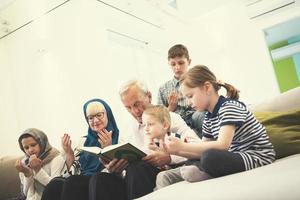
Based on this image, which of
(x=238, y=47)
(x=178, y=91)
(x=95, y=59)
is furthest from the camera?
(x=238, y=47)

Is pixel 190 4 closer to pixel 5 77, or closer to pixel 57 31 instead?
pixel 57 31

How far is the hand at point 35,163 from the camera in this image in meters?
1.97

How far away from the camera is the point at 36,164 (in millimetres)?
1973

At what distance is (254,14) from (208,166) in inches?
152

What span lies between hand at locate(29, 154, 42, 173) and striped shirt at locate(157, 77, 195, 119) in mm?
861

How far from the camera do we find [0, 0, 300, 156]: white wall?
295cm

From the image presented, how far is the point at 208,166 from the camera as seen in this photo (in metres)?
0.95

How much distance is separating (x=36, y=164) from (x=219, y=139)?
1360 mm

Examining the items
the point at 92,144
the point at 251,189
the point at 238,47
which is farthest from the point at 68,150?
the point at 238,47

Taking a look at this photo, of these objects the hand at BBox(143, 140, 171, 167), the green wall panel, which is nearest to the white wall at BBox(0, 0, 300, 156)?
the hand at BBox(143, 140, 171, 167)

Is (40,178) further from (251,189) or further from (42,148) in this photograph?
(251,189)

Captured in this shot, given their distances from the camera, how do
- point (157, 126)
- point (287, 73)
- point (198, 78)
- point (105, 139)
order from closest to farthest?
point (198, 78), point (157, 126), point (105, 139), point (287, 73)

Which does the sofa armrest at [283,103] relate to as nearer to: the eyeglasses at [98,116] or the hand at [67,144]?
the eyeglasses at [98,116]

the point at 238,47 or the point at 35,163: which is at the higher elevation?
the point at 238,47
